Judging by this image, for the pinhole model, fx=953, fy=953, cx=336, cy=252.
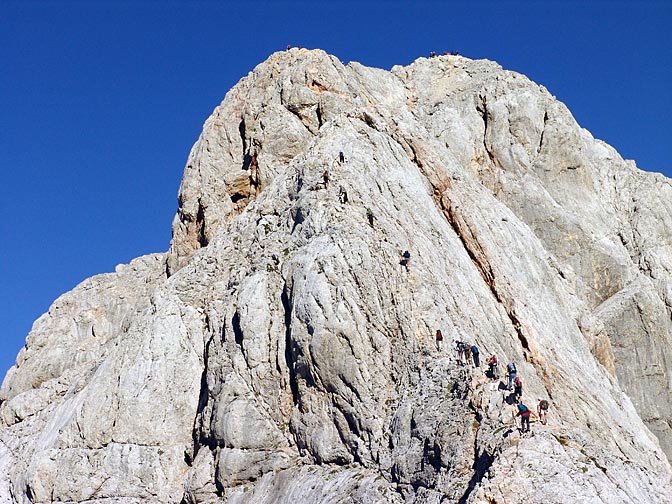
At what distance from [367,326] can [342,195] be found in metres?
8.75

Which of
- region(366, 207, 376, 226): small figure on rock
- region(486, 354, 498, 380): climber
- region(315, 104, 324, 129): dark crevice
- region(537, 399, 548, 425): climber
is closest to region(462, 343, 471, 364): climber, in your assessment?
region(486, 354, 498, 380): climber

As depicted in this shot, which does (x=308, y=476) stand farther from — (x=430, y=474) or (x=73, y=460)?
(x=73, y=460)

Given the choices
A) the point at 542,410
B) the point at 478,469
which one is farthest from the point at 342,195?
the point at 478,469

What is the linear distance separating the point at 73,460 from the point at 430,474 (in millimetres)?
21930

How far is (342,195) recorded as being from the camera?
52.5 m

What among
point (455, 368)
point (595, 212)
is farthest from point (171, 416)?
point (595, 212)

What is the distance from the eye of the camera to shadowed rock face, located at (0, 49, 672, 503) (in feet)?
140

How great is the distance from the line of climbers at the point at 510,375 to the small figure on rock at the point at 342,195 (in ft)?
33.1

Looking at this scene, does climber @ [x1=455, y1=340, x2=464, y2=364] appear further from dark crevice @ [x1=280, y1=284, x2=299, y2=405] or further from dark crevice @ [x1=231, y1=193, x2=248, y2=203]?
dark crevice @ [x1=231, y1=193, x2=248, y2=203]

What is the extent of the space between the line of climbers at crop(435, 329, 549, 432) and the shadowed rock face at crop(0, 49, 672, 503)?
48cm

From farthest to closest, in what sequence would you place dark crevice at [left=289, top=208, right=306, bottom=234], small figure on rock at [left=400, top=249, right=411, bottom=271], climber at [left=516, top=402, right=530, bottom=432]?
dark crevice at [left=289, top=208, right=306, bottom=234] < small figure on rock at [left=400, top=249, right=411, bottom=271] < climber at [left=516, top=402, right=530, bottom=432]

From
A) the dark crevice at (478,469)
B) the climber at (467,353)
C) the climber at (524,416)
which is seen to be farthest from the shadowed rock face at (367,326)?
the climber at (467,353)

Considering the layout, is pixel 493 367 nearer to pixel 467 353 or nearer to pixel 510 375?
pixel 510 375

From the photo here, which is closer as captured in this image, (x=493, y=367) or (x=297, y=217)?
(x=493, y=367)
